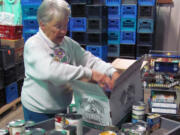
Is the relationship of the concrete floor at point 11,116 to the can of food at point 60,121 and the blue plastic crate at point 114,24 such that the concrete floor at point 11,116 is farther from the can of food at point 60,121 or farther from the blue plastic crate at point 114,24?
the blue plastic crate at point 114,24

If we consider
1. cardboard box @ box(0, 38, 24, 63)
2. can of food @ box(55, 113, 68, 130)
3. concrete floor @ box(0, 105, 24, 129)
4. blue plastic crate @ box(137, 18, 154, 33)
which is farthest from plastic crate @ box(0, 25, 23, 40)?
can of food @ box(55, 113, 68, 130)

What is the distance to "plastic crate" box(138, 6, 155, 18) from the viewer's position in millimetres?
4343

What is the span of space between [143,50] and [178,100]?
2291mm

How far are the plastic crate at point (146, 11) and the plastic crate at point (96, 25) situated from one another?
67cm

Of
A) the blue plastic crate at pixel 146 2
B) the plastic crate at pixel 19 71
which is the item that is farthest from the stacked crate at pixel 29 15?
the blue plastic crate at pixel 146 2

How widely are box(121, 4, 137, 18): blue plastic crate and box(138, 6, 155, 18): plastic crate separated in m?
0.09

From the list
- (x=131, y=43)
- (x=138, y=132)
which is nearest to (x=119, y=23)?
(x=131, y=43)

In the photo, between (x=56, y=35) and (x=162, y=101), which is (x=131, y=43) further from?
(x=56, y=35)

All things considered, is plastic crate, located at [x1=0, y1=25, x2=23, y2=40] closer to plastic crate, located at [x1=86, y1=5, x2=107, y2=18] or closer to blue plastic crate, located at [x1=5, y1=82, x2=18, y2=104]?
blue plastic crate, located at [x1=5, y1=82, x2=18, y2=104]

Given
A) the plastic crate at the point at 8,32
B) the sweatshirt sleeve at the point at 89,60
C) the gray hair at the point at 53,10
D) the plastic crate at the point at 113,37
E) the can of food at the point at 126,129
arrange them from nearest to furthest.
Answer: the can of food at the point at 126,129, the gray hair at the point at 53,10, the sweatshirt sleeve at the point at 89,60, the plastic crate at the point at 8,32, the plastic crate at the point at 113,37

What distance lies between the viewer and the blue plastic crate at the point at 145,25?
439cm

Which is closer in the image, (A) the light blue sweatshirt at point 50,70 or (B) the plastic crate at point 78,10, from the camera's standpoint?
(A) the light blue sweatshirt at point 50,70

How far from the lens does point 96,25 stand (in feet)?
14.7

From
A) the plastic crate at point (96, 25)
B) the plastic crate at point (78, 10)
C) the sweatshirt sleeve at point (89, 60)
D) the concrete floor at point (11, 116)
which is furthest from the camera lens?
the plastic crate at point (78, 10)
